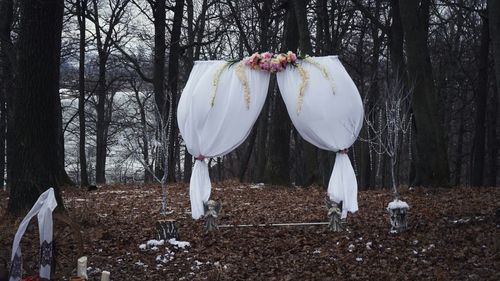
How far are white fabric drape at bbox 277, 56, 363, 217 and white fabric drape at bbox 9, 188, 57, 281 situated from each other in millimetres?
5811

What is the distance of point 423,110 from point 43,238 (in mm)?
10719

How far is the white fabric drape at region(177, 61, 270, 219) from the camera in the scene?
10.2 m

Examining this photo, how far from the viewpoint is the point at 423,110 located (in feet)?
45.4

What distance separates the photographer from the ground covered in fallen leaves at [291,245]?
716 cm

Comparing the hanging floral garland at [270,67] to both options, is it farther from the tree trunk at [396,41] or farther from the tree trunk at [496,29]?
the tree trunk at [396,41]

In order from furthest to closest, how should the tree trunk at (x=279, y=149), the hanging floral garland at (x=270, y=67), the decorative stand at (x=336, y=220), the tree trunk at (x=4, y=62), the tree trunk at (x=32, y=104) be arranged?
the tree trunk at (x=279, y=149) → the tree trunk at (x=4, y=62) → the hanging floral garland at (x=270, y=67) → the decorative stand at (x=336, y=220) → the tree trunk at (x=32, y=104)

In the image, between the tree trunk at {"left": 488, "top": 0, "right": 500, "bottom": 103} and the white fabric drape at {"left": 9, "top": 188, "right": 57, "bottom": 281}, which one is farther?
the tree trunk at {"left": 488, "top": 0, "right": 500, "bottom": 103}

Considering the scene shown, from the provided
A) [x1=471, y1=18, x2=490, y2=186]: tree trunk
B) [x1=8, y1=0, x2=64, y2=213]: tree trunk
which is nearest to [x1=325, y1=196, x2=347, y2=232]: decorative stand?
[x1=8, y1=0, x2=64, y2=213]: tree trunk

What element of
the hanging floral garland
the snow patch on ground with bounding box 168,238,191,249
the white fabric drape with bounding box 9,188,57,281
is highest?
the hanging floral garland

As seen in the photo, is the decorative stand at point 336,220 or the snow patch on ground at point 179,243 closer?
the snow patch on ground at point 179,243

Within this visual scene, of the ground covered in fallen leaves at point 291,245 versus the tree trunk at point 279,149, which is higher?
the tree trunk at point 279,149

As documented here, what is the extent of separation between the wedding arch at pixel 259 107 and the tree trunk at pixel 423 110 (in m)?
4.22

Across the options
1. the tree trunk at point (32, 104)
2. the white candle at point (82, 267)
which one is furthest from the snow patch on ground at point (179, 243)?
the white candle at point (82, 267)

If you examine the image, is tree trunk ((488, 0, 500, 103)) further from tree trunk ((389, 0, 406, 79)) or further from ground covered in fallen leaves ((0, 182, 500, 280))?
tree trunk ((389, 0, 406, 79))
